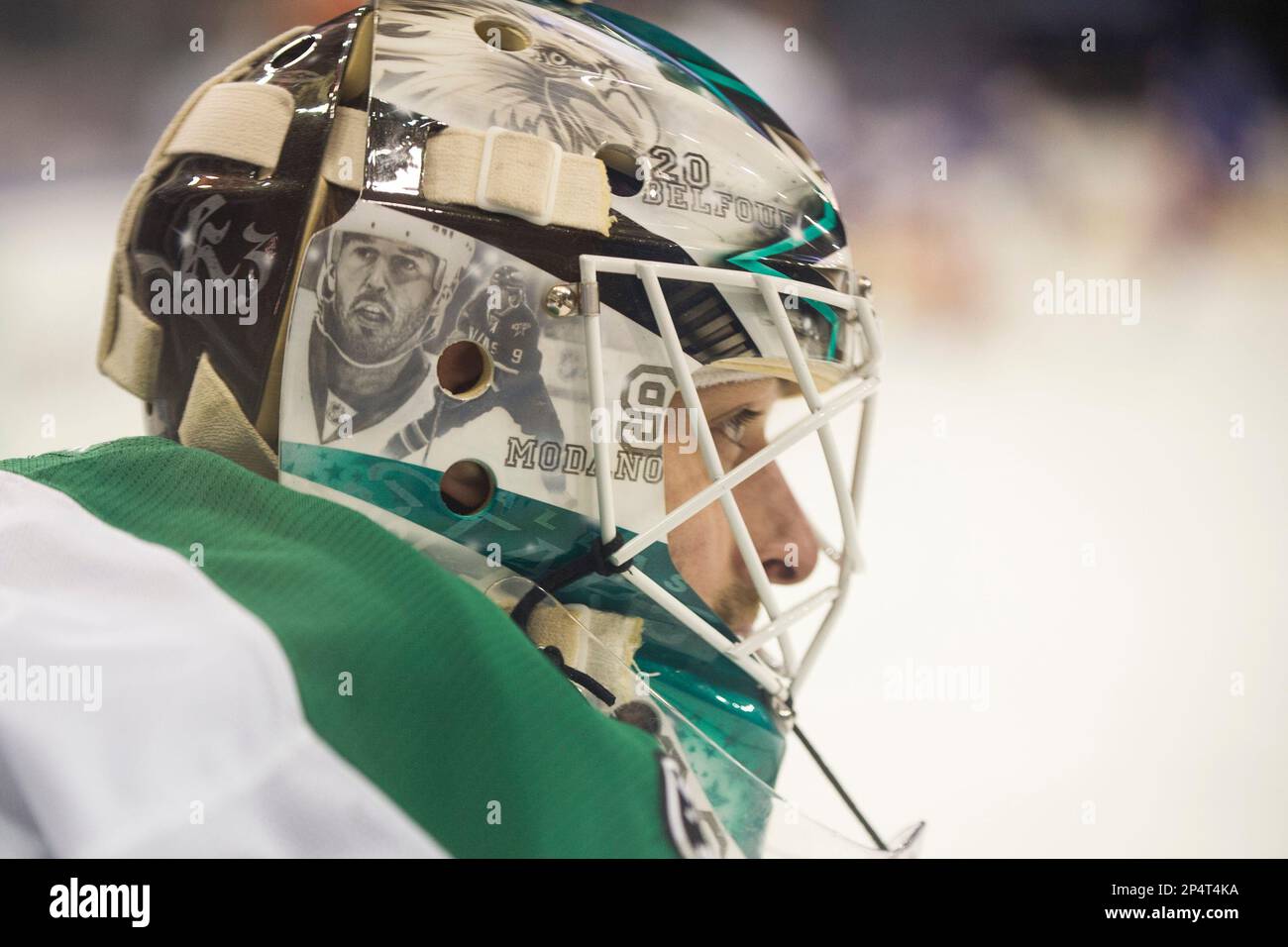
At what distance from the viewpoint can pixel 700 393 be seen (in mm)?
766

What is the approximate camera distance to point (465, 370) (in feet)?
2.28

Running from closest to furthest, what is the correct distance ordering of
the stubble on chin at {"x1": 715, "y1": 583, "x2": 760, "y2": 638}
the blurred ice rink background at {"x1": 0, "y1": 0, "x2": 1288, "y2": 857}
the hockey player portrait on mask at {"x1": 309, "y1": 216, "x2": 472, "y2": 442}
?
the hockey player portrait on mask at {"x1": 309, "y1": 216, "x2": 472, "y2": 442}
the stubble on chin at {"x1": 715, "y1": 583, "x2": 760, "y2": 638}
the blurred ice rink background at {"x1": 0, "y1": 0, "x2": 1288, "y2": 857}

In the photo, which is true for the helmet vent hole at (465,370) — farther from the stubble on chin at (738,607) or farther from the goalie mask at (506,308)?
the stubble on chin at (738,607)

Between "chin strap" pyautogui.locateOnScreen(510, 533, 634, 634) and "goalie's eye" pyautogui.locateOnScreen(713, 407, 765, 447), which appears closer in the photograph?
"chin strap" pyautogui.locateOnScreen(510, 533, 634, 634)

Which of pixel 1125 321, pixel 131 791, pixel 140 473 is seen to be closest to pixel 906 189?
pixel 1125 321

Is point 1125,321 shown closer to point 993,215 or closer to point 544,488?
point 993,215

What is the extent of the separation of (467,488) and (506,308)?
129mm

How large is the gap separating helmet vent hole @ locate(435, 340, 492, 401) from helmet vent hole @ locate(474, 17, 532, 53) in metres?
0.23

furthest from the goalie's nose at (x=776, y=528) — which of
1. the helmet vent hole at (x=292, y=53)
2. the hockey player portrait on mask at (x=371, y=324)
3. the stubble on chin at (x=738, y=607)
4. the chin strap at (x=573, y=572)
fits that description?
the helmet vent hole at (x=292, y=53)

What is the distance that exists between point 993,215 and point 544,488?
47.4 inches

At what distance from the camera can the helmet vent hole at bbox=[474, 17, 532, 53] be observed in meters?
0.73

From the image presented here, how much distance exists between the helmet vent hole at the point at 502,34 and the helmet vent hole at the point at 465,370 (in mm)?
234

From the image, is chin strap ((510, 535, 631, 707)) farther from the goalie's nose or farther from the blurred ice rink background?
the blurred ice rink background

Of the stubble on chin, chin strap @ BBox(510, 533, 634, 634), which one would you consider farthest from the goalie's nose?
chin strap @ BBox(510, 533, 634, 634)
